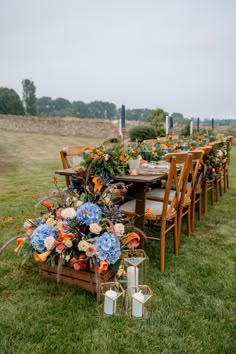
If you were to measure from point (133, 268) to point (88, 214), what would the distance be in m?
0.43

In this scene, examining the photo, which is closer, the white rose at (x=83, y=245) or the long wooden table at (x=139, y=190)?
the white rose at (x=83, y=245)

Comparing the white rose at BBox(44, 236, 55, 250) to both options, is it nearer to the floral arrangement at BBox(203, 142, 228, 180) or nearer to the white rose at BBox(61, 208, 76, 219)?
the white rose at BBox(61, 208, 76, 219)

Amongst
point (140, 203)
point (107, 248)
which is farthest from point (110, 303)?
point (140, 203)

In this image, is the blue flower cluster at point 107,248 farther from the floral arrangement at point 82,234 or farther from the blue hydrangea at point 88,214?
the blue hydrangea at point 88,214

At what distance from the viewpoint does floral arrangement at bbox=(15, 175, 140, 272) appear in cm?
185

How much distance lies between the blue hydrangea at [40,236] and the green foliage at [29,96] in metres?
38.3

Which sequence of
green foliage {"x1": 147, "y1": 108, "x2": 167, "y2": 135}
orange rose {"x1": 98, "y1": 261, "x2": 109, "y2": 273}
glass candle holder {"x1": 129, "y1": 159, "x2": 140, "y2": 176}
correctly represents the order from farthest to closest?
green foliage {"x1": 147, "y1": 108, "x2": 167, "y2": 135}, glass candle holder {"x1": 129, "y1": 159, "x2": 140, "y2": 176}, orange rose {"x1": 98, "y1": 261, "x2": 109, "y2": 273}

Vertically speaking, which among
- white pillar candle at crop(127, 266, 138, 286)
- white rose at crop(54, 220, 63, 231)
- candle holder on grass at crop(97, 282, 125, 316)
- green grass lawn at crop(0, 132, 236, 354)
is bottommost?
green grass lawn at crop(0, 132, 236, 354)

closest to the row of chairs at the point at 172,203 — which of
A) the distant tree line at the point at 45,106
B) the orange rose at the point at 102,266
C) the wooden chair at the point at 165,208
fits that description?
the wooden chair at the point at 165,208

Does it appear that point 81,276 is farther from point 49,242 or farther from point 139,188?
point 139,188

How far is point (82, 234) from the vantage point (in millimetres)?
1890

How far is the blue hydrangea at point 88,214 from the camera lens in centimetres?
188

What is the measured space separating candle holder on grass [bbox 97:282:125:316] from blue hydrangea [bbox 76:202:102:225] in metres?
0.38

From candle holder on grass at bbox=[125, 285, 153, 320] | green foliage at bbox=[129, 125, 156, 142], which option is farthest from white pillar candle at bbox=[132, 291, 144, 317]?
green foliage at bbox=[129, 125, 156, 142]
